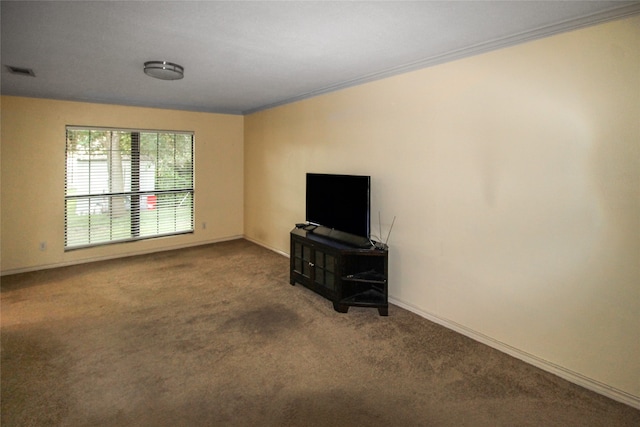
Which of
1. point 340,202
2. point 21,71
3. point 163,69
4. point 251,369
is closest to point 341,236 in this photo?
point 340,202

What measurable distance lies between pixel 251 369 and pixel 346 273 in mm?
1363

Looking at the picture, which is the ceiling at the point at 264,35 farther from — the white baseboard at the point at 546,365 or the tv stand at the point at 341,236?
the white baseboard at the point at 546,365

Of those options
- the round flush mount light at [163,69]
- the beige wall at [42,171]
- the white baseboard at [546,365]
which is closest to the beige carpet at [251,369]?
the white baseboard at [546,365]

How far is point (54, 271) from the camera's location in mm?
4867

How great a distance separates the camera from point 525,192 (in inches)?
105

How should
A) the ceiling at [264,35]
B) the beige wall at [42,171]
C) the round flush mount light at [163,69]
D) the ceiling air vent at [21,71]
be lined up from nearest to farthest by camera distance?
1. the ceiling at [264,35]
2. the round flush mount light at [163,69]
3. the ceiling air vent at [21,71]
4. the beige wall at [42,171]

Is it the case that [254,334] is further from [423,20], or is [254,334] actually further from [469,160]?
[423,20]

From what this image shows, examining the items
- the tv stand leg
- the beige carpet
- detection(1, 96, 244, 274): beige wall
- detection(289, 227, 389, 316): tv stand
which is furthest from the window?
the tv stand leg

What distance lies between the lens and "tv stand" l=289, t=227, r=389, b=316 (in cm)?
348

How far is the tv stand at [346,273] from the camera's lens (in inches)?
137

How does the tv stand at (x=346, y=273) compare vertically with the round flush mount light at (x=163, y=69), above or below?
below

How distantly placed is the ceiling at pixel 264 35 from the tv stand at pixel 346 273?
1762mm

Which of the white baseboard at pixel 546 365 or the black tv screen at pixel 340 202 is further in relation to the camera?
the black tv screen at pixel 340 202

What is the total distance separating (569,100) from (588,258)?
1.07 metres
